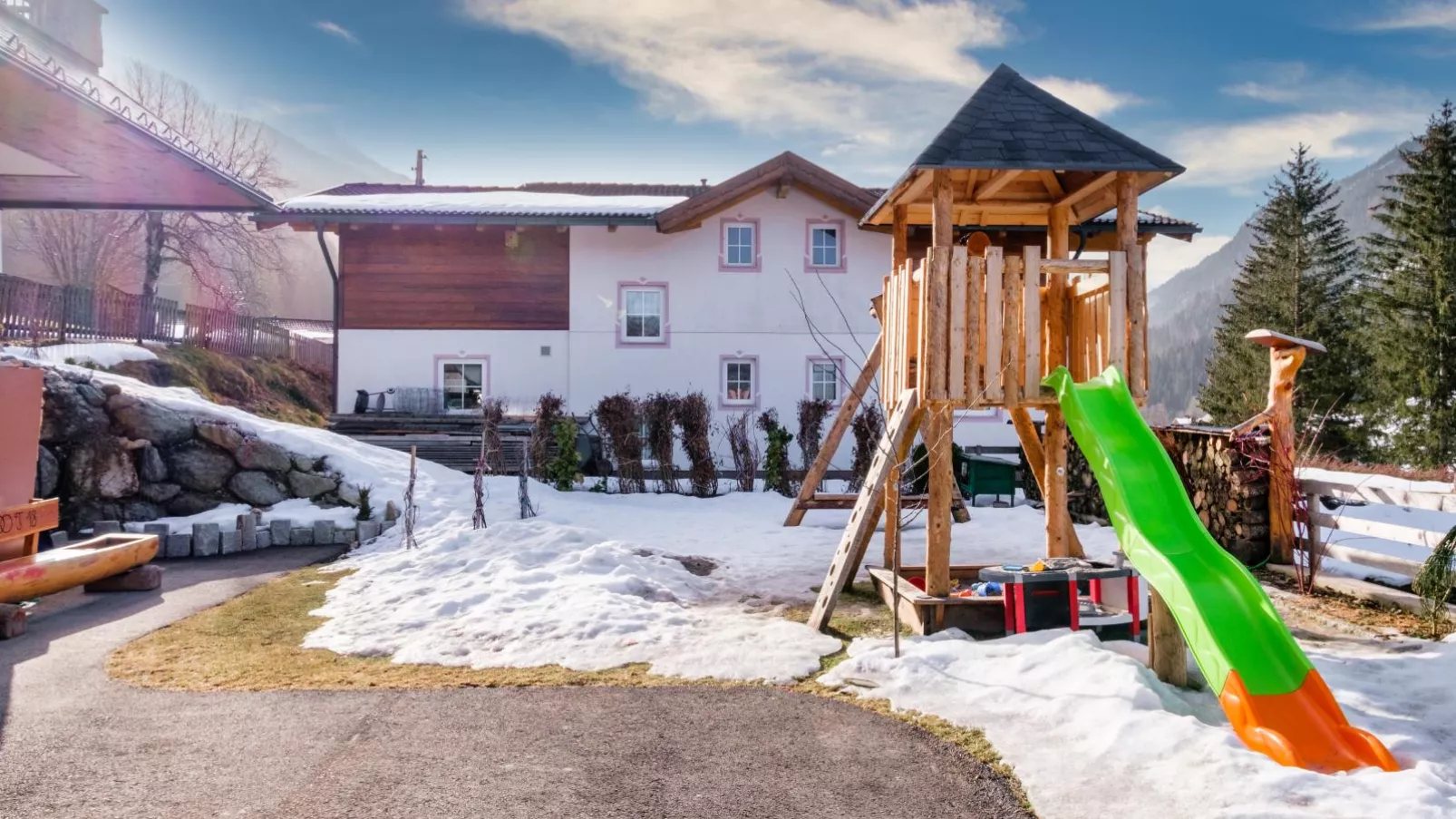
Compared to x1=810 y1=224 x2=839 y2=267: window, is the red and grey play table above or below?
below

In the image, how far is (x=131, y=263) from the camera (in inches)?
1328

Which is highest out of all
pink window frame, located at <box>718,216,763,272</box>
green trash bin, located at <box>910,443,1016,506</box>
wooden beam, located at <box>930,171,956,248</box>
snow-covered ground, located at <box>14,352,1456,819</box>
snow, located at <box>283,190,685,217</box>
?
snow, located at <box>283,190,685,217</box>

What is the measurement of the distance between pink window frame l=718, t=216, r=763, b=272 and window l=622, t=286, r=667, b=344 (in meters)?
1.51

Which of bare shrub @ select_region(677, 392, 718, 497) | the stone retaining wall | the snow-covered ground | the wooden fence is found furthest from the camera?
the wooden fence

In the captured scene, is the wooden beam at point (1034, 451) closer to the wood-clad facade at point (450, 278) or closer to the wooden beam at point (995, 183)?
the wooden beam at point (995, 183)

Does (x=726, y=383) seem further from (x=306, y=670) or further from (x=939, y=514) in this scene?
(x=306, y=670)

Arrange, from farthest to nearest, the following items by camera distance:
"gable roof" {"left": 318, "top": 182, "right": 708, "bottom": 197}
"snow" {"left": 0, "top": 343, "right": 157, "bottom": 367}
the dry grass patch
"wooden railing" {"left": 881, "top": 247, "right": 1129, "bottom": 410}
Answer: "gable roof" {"left": 318, "top": 182, "right": 708, "bottom": 197}, "snow" {"left": 0, "top": 343, "right": 157, "bottom": 367}, "wooden railing" {"left": 881, "top": 247, "right": 1129, "bottom": 410}, the dry grass patch

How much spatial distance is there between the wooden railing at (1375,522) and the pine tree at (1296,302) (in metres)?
26.2

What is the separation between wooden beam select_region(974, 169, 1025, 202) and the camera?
7.17m

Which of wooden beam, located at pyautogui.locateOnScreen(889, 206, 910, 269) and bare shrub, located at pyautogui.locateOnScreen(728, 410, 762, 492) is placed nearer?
wooden beam, located at pyautogui.locateOnScreen(889, 206, 910, 269)

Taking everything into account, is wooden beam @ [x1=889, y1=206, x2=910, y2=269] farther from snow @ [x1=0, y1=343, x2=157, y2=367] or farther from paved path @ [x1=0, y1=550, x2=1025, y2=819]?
snow @ [x1=0, y1=343, x2=157, y2=367]

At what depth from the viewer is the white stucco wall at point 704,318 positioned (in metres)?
19.1

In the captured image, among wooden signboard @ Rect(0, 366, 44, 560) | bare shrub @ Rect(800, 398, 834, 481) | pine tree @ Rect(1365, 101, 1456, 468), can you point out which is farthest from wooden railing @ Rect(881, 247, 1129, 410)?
pine tree @ Rect(1365, 101, 1456, 468)

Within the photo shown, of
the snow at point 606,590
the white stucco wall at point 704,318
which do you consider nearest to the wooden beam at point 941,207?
the snow at point 606,590
